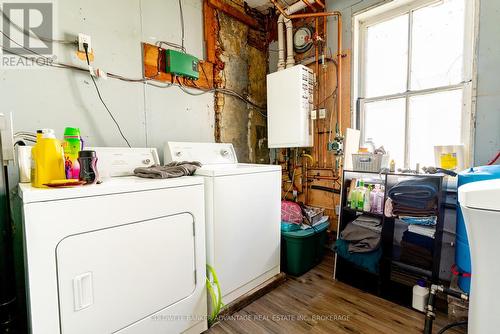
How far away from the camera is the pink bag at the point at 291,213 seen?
7.22 feet

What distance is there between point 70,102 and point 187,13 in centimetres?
135

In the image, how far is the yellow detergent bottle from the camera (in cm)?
104

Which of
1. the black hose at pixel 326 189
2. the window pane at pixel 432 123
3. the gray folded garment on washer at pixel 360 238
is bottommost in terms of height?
the gray folded garment on washer at pixel 360 238

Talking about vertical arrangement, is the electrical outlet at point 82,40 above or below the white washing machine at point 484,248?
above

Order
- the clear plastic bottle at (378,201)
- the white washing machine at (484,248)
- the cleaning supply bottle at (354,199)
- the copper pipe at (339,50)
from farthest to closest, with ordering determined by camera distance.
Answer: the copper pipe at (339,50), the cleaning supply bottle at (354,199), the clear plastic bottle at (378,201), the white washing machine at (484,248)

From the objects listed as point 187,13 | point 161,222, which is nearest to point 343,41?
point 187,13

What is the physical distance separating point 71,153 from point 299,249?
177cm

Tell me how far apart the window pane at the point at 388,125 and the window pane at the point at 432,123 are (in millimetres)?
81

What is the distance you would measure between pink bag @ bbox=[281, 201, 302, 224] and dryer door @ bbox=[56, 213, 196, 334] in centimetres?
109

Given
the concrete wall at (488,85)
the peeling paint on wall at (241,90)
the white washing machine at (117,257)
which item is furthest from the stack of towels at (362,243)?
the peeling paint on wall at (241,90)

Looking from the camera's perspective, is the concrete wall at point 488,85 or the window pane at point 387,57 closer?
the concrete wall at point 488,85

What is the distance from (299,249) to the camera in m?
2.04

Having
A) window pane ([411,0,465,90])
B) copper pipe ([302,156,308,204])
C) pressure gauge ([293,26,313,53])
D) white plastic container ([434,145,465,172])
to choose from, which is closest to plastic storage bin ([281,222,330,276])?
copper pipe ([302,156,308,204])

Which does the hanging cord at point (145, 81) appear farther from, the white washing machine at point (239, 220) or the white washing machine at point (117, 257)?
the white washing machine at point (117, 257)
